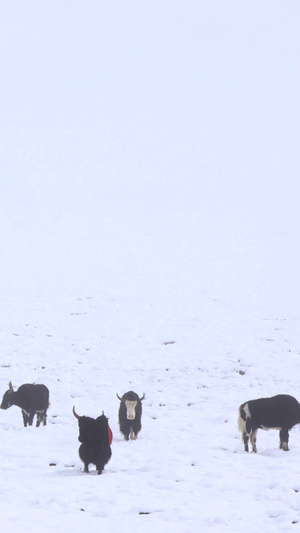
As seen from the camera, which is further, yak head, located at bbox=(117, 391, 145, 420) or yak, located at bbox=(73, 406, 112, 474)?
yak head, located at bbox=(117, 391, 145, 420)

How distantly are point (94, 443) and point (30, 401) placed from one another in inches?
199

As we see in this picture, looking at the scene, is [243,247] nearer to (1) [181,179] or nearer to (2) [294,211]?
(2) [294,211]

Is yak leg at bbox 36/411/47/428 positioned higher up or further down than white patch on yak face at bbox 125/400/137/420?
further down

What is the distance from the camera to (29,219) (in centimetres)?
7362

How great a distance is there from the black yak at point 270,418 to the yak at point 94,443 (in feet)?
11.2

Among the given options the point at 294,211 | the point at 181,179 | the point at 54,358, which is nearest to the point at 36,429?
the point at 54,358

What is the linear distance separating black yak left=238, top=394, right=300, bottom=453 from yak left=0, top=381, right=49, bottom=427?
17.8 feet

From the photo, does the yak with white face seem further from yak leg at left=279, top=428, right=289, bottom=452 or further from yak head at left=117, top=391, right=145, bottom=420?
yak leg at left=279, top=428, right=289, bottom=452

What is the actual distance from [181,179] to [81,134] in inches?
2347

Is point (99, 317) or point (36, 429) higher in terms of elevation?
point (99, 317)

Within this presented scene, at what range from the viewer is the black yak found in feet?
43.1

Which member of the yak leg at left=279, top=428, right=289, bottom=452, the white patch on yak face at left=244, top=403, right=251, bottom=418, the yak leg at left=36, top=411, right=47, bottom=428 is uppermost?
the white patch on yak face at left=244, top=403, right=251, bottom=418

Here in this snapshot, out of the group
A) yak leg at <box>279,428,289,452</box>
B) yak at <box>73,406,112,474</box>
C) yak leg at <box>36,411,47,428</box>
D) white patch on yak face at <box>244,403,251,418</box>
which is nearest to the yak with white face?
yak leg at <box>36,411,47,428</box>

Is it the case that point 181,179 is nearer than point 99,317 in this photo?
No
